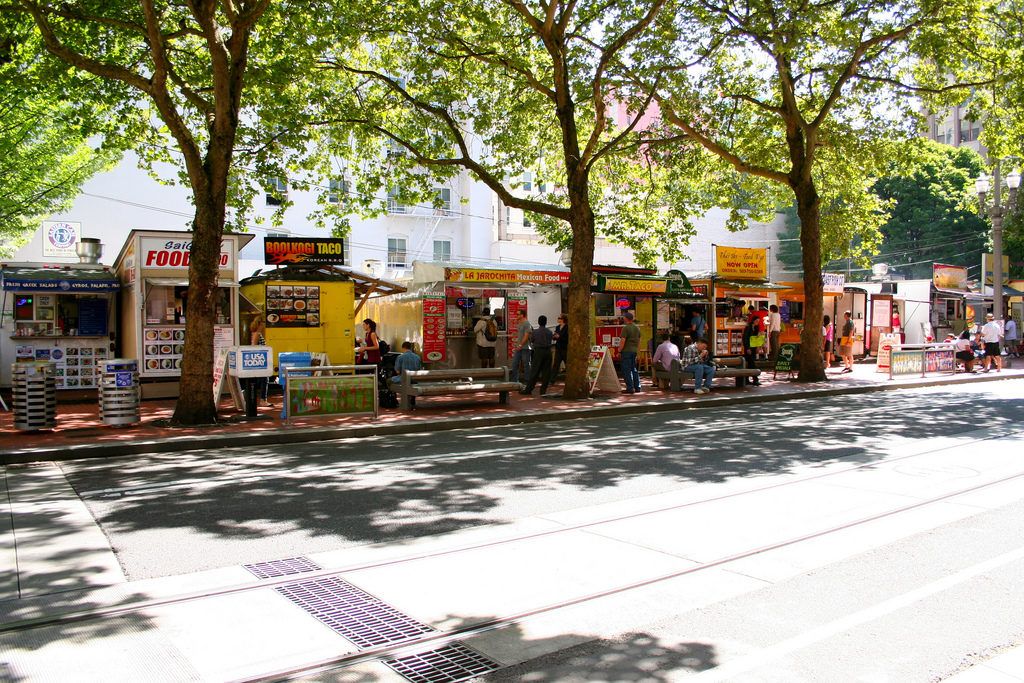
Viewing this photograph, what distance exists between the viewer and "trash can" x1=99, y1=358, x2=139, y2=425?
41.3 ft

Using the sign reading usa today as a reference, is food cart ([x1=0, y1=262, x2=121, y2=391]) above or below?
above

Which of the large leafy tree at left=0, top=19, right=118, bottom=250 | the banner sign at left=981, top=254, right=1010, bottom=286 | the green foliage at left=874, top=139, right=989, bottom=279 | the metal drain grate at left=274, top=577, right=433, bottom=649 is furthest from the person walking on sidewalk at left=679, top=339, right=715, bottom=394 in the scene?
the green foliage at left=874, top=139, right=989, bottom=279

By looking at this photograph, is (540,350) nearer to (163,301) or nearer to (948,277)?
(163,301)

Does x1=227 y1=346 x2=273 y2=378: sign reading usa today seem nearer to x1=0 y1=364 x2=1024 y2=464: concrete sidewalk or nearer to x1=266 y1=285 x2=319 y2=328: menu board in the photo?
x1=0 y1=364 x2=1024 y2=464: concrete sidewalk

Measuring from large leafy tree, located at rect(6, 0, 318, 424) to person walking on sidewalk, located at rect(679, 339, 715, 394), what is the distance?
1014cm

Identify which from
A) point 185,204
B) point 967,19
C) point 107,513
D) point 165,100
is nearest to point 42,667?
point 107,513

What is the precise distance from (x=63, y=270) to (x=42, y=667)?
16.8m

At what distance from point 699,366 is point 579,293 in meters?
3.75

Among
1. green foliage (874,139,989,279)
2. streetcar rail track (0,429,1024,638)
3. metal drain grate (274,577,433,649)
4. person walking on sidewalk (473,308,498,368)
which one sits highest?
green foliage (874,139,989,279)

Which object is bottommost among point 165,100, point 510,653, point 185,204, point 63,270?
point 510,653

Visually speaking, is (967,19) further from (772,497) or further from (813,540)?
(813,540)

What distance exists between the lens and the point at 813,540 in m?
6.29

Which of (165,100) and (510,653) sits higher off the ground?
(165,100)

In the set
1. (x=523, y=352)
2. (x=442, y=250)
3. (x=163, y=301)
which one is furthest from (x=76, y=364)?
(x=442, y=250)
